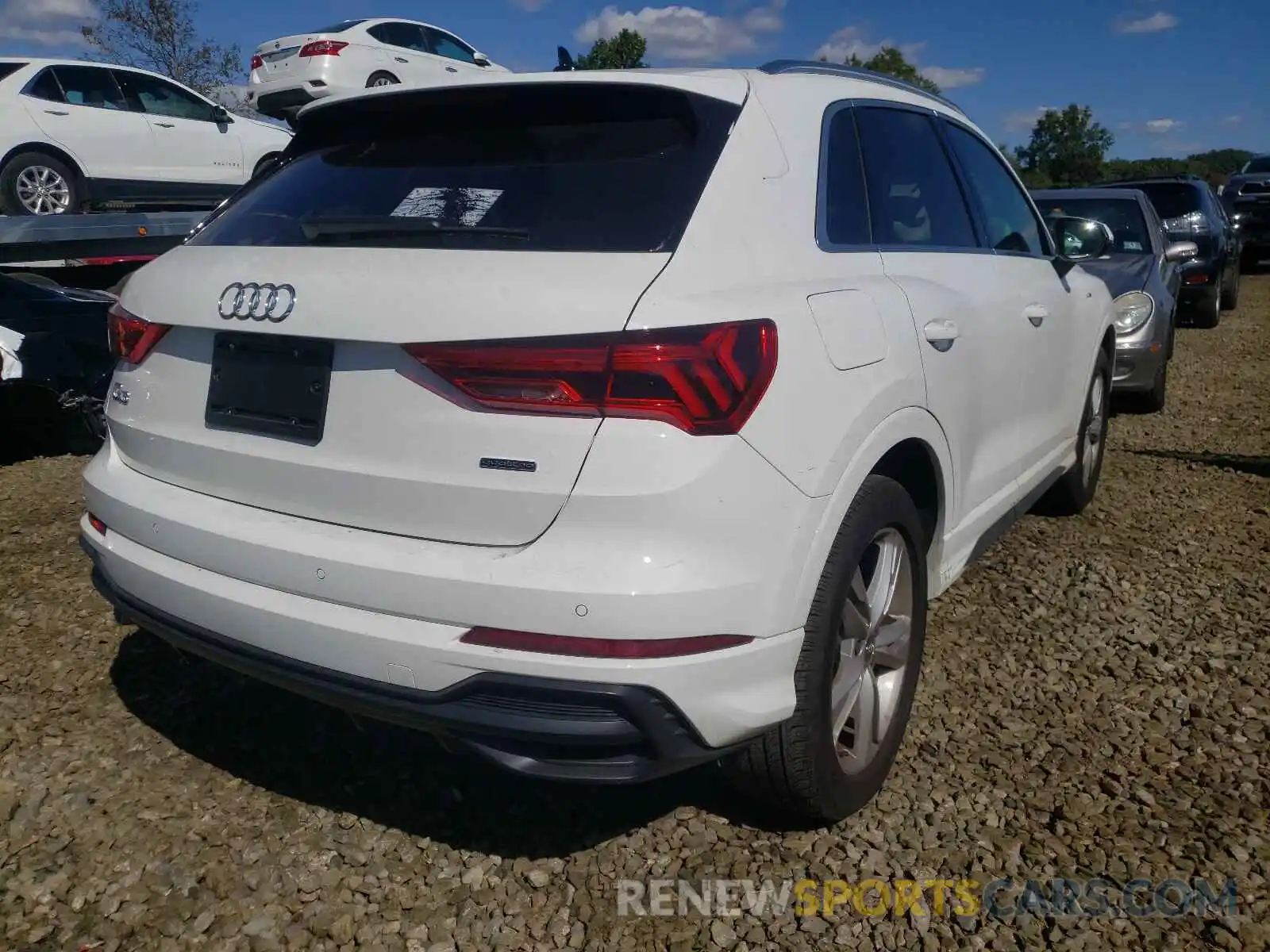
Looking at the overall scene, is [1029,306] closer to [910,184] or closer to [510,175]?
[910,184]

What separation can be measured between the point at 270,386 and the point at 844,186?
145cm

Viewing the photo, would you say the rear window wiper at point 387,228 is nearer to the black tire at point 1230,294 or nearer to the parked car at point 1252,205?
the black tire at point 1230,294

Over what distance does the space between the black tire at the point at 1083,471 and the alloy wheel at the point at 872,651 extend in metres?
2.29

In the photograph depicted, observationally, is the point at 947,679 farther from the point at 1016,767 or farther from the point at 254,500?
the point at 254,500

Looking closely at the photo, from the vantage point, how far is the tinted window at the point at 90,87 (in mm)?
9164

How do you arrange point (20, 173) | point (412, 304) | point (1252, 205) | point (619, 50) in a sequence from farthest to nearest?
point (619, 50) → point (1252, 205) → point (20, 173) → point (412, 304)

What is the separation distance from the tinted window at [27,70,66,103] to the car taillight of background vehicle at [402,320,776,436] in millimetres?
8913

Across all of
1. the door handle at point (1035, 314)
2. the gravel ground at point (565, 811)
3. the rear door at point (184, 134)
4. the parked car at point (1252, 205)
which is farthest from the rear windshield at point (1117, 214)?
the parked car at point (1252, 205)

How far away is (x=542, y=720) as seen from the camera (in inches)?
76.3

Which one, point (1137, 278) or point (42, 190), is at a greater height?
point (42, 190)

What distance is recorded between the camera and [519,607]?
1.90 m

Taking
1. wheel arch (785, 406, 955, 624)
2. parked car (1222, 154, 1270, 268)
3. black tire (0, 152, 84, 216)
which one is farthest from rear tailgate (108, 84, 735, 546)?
parked car (1222, 154, 1270, 268)

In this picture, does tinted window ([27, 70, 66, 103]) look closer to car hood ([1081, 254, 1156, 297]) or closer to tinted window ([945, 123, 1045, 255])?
tinted window ([945, 123, 1045, 255])

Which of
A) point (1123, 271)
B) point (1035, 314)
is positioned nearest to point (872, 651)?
point (1035, 314)
